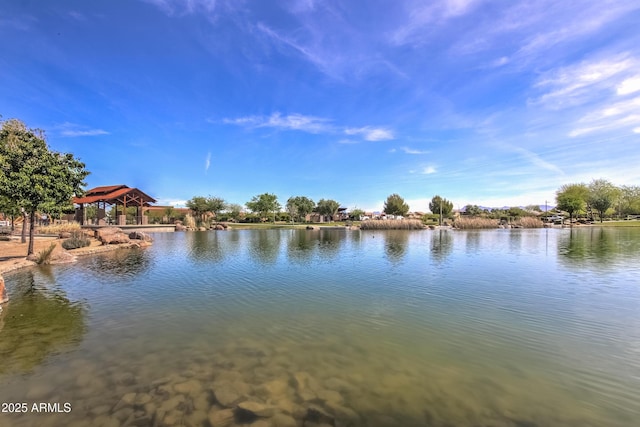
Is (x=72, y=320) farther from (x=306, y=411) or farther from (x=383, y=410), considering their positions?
(x=383, y=410)

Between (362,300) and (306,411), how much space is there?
622cm

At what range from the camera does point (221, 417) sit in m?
4.40

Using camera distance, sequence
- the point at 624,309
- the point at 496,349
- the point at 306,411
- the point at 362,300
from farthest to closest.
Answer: the point at 362,300 < the point at 624,309 < the point at 496,349 < the point at 306,411

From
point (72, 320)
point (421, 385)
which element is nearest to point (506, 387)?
point (421, 385)

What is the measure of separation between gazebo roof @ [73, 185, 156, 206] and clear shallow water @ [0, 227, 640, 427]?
132ft

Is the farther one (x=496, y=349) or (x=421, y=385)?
(x=496, y=349)

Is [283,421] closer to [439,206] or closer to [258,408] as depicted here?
[258,408]

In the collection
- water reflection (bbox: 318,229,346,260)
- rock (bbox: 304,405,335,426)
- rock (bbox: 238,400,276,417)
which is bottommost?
rock (bbox: 304,405,335,426)

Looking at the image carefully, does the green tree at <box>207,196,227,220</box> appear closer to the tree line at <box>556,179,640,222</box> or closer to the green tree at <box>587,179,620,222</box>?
the tree line at <box>556,179,640,222</box>

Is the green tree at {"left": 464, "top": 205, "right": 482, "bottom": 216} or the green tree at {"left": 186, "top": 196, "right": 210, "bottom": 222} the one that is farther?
the green tree at {"left": 464, "top": 205, "right": 482, "bottom": 216}

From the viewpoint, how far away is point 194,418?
4.36 meters

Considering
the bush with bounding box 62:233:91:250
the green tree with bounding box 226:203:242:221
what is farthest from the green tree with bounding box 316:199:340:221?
the bush with bounding box 62:233:91:250

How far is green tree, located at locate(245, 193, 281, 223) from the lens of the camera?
79.2 meters

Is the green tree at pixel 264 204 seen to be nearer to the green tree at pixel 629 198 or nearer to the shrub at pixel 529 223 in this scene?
the shrub at pixel 529 223
